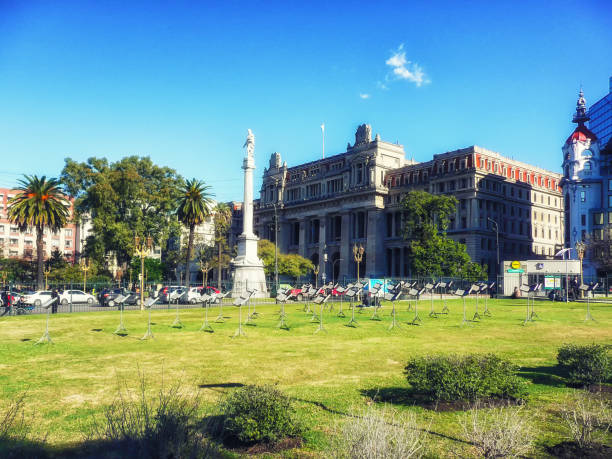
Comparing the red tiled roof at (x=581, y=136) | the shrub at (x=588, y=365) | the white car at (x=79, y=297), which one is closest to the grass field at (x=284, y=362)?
the shrub at (x=588, y=365)

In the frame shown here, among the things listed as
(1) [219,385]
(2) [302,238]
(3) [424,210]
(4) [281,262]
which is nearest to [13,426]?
(1) [219,385]

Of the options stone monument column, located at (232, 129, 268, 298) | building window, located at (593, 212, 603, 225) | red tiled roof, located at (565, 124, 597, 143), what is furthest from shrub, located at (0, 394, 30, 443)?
red tiled roof, located at (565, 124, 597, 143)

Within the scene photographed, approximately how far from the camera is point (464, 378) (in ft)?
33.4

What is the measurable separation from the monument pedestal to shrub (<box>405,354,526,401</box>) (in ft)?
136

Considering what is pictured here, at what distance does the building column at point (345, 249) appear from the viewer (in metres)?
97.9

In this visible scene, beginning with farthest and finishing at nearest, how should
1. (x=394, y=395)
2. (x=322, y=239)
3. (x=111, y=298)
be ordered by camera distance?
(x=322, y=239), (x=111, y=298), (x=394, y=395)


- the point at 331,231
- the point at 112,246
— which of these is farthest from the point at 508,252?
the point at 112,246

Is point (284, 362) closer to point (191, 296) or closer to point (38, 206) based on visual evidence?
point (191, 296)

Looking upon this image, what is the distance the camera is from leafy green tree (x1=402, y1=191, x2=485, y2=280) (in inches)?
2687

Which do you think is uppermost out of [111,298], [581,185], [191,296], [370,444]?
[581,185]

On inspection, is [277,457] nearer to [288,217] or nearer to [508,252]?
[508,252]

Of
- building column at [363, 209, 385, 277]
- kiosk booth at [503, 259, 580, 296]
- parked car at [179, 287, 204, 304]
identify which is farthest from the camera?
building column at [363, 209, 385, 277]

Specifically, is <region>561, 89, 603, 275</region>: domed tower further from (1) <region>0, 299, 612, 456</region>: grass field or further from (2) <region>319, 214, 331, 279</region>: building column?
(1) <region>0, 299, 612, 456</region>: grass field

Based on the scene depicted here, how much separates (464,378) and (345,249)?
88.3 m
